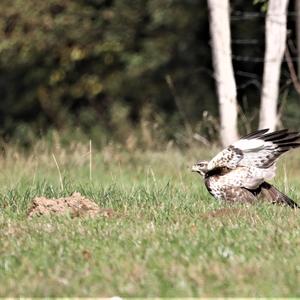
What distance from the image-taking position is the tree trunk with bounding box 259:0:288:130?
599 inches

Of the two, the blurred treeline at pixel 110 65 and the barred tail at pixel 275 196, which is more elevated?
the barred tail at pixel 275 196

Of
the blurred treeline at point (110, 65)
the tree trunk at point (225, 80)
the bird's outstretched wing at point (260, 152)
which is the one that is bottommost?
the blurred treeline at point (110, 65)

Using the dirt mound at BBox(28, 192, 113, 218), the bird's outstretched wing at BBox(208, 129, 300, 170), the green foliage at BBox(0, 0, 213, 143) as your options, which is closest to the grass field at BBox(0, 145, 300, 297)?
the dirt mound at BBox(28, 192, 113, 218)

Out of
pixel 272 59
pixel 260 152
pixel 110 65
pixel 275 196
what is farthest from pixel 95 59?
pixel 275 196

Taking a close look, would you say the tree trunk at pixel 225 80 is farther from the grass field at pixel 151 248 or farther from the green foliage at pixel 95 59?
the green foliage at pixel 95 59

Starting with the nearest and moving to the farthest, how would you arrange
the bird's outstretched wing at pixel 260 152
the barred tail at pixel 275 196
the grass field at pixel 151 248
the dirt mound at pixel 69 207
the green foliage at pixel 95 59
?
the grass field at pixel 151 248
the dirt mound at pixel 69 207
the barred tail at pixel 275 196
the bird's outstretched wing at pixel 260 152
the green foliage at pixel 95 59

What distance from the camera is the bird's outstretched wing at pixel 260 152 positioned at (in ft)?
30.8

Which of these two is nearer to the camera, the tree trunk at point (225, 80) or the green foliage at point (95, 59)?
the tree trunk at point (225, 80)

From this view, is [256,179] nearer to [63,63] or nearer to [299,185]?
[299,185]

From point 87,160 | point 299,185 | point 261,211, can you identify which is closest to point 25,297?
point 261,211

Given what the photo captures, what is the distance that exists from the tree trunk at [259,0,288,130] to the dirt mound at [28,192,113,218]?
7.12m

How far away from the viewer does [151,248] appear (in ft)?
22.9

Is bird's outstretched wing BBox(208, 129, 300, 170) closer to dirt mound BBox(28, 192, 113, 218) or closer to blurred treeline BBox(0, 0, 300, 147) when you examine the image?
dirt mound BBox(28, 192, 113, 218)

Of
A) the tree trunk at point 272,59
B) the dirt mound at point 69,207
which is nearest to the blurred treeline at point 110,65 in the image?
the tree trunk at point 272,59
